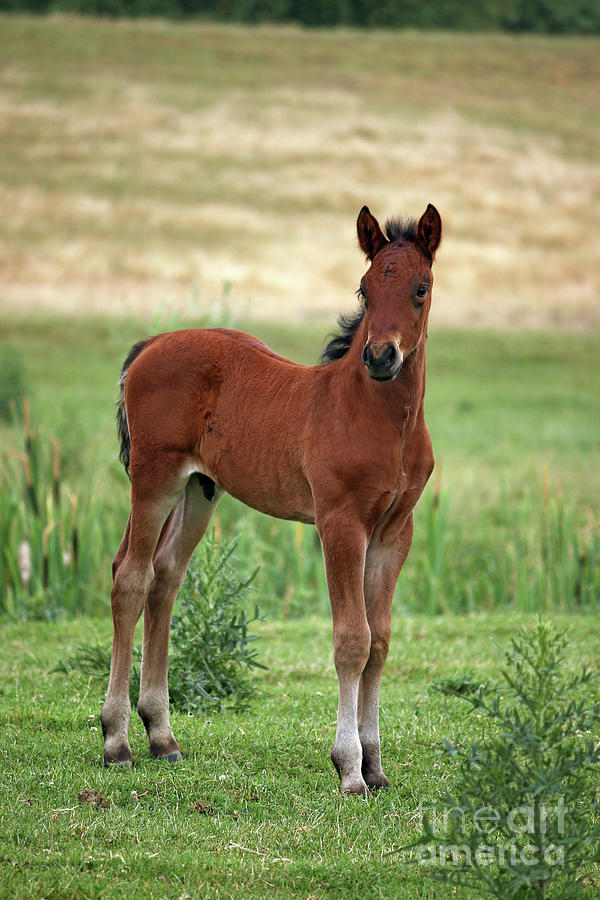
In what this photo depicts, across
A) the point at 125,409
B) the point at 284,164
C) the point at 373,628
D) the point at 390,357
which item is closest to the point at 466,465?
the point at 125,409

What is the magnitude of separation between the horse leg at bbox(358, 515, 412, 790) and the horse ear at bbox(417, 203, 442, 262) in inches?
54.0

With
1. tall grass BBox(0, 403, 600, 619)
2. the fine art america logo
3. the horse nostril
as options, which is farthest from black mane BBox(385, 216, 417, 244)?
tall grass BBox(0, 403, 600, 619)

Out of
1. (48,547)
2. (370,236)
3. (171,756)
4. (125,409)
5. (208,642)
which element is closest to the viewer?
(370,236)

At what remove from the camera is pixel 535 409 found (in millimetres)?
20062

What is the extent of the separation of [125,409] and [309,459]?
52.7 inches

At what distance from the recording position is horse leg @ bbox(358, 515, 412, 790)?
16.8 feet

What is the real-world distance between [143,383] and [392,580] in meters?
1.64

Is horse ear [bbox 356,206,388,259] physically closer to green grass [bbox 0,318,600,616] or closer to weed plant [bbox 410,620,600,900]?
weed plant [bbox 410,620,600,900]

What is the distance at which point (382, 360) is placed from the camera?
14.6 feet

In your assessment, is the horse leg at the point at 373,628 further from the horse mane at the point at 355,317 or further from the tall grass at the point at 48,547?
the tall grass at the point at 48,547

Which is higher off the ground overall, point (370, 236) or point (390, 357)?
point (370, 236)

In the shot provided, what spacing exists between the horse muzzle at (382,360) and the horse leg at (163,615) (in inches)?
61.9

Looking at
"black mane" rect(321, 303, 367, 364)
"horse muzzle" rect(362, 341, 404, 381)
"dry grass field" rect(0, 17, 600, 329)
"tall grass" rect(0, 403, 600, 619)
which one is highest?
"dry grass field" rect(0, 17, 600, 329)

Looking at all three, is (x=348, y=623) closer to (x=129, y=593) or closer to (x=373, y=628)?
(x=373, y=628)
